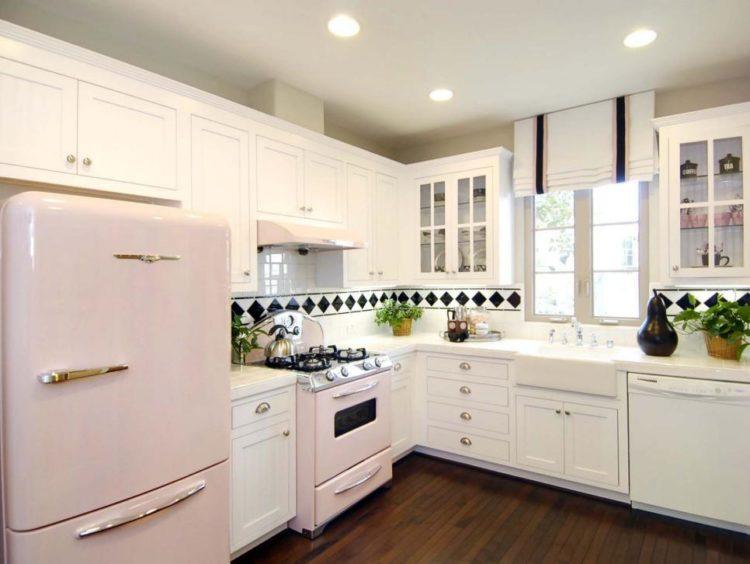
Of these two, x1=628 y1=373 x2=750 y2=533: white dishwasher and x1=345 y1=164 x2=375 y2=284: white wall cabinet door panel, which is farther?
x1=345 y1=164 x2=375 y2=284: white wall cabinet door panel

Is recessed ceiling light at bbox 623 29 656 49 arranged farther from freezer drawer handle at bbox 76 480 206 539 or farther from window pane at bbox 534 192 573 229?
freezer drawer handle at bbox 76 480 206 539

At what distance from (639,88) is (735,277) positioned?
139cm

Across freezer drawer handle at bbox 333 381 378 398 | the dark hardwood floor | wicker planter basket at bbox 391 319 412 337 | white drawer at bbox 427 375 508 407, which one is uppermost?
wicker planter basket at bbox 391 319 412 337

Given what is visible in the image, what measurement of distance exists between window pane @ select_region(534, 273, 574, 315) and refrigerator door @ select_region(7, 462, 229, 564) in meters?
2.77

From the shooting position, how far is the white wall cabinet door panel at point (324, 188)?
9.95 feet

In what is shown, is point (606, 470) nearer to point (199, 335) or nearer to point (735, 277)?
point (735, 277)

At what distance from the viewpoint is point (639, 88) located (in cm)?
308

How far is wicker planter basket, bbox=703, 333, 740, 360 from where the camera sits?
2695 millimetres

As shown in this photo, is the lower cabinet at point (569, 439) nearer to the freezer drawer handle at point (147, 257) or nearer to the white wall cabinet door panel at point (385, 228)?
the white wall cabinet door panel at point (385, 228)

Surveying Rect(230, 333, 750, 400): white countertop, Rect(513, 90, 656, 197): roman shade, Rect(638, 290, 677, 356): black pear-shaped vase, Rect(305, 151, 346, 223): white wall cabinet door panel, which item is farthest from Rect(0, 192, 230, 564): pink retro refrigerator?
Rect(513, 90, 656, 197): roman shade

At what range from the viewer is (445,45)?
250 centimetres

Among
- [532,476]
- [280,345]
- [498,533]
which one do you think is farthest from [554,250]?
[280,345]

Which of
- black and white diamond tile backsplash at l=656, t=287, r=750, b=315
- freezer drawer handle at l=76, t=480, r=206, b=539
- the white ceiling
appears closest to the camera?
freezer drawer handle at l=76, t=480, r=206, b=539

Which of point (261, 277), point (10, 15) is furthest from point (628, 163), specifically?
point (10, 15)
